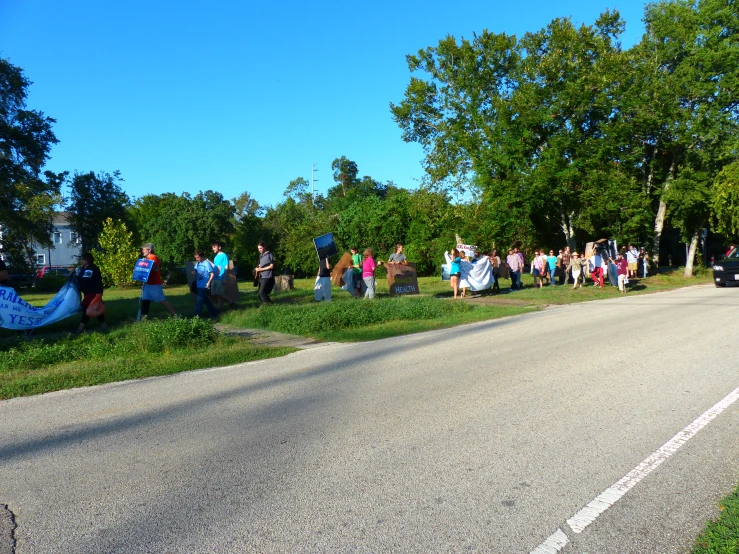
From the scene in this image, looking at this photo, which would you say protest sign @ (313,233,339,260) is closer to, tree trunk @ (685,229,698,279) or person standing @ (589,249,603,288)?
person standing @ (589,249,603,288)

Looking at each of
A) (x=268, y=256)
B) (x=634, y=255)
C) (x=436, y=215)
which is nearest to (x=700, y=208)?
(x=634, y=255)

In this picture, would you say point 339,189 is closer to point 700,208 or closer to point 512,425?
point 700,208

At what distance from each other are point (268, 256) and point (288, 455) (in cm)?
1112

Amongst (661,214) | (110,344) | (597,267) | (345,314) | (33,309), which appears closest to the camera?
(110,344)

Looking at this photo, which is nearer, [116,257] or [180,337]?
[180,337]

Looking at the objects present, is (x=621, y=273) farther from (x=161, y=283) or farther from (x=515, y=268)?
(x=161, y=283)

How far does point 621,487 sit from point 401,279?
14883mm

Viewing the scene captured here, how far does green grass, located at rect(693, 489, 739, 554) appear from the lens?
10.8 feet

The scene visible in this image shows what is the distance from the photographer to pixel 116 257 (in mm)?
37969

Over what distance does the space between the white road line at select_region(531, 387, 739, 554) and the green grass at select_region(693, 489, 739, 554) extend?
22.4 inches

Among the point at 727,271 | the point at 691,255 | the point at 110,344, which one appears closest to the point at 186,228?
the point at 691,255

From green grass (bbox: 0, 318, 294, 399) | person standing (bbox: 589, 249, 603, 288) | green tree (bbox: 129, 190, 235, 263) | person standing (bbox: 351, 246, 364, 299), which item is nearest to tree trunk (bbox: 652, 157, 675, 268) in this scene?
person standing (bbox: 589, 249, 603, 288)

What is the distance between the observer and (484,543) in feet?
11.3

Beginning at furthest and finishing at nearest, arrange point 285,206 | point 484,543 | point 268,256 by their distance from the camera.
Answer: point 285,206 → point 268,256 → point 484,543
